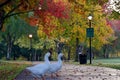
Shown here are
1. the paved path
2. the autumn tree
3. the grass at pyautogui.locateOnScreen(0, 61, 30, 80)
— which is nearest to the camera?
the paved path

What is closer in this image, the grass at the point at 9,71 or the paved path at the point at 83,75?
the paved path at the point at 83,75

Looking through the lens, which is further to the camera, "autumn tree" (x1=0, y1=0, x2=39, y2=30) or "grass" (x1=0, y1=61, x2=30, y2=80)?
"autumn tree" (x1=0, y1=0, x2=39, y2=30)

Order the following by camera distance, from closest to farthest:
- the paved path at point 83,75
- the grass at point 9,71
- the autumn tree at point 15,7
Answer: the paved path at point 83,75 < the grass at point 9,71 < the autumn tree at point 15,7

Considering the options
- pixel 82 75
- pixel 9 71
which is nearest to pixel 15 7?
pixel 9 71

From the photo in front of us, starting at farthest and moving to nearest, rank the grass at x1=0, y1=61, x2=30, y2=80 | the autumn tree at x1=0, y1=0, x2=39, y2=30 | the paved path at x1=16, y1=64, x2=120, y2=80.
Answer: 1. the autumn tree at x1=0, y1=0, x2=39, y2=30
2. the grass at x1=0, y1=61, x2=30, y2=80
3. the paved path at x1=16, y1=64, x2=120, y2=80

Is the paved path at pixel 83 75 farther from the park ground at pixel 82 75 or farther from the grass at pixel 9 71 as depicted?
the grass at pixel 9 71

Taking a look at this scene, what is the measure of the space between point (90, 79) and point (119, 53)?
270 ft

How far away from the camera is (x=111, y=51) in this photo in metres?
91.8

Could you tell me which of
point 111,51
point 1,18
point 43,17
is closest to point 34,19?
point 43,17

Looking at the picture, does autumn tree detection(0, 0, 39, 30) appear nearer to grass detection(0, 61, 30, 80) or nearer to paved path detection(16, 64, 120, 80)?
grass detection(0, 61, 30, 80)

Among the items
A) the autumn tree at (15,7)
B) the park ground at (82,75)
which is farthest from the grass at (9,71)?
the autumn tree at (15,7)

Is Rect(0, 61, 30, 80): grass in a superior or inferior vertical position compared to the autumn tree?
inferior

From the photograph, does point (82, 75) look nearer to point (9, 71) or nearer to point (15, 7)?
point (9, 71)

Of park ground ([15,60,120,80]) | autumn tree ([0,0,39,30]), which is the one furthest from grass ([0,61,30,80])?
autumn tree ([0,0,39,30])
